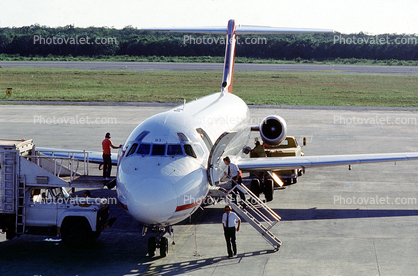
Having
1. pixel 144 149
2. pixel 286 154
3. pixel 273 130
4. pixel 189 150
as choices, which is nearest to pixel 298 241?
pixel 189 150

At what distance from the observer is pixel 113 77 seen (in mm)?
73312

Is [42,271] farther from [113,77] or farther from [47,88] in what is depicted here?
[113,77]

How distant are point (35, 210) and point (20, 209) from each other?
0.45 m

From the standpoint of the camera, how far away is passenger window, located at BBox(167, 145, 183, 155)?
12961 millimetres

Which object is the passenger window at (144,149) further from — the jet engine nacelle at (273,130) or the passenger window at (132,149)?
the jet engine nacelle at (273,130)

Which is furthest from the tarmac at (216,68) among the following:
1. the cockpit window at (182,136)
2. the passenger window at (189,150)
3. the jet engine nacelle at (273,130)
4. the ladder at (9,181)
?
the passenger window at (189,150)

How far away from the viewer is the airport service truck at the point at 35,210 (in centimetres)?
1372

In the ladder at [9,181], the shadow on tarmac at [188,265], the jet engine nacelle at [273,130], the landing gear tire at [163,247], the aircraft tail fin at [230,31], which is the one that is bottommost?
the shadow on tarmac at [188,265]

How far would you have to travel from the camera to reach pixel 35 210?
45.7ft

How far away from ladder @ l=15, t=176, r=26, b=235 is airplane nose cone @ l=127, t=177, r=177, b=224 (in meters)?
3.85

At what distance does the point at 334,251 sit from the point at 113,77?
63.4 metres

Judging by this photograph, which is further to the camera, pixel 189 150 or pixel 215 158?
pixel 215 158

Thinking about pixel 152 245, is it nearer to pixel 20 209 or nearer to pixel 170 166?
pixel 170 166

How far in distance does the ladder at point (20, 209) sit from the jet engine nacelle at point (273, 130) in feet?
36.1
